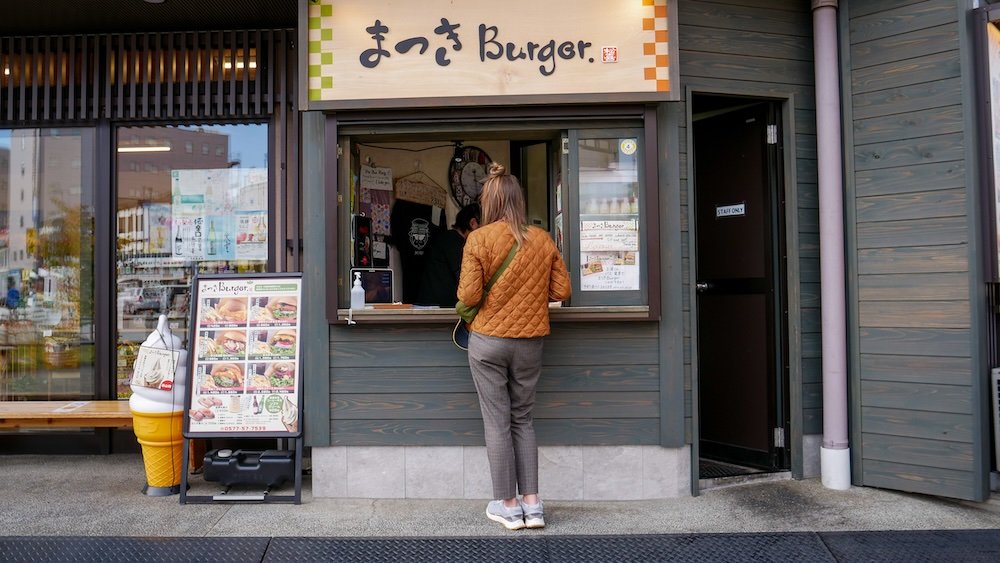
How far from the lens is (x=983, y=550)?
3225 millimetres

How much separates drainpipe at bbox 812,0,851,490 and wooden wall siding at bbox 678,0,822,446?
0.12 metres

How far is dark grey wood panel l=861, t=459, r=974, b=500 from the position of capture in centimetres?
380

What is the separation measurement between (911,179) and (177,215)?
15.8 feet

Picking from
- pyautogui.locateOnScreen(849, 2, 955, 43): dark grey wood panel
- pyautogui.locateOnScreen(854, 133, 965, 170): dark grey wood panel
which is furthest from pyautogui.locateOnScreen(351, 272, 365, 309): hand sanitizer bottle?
pyautogui.locateOnScreen(849, 2, 955, 43): dark grey wood panel

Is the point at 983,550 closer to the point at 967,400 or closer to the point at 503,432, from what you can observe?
the point at 967,400

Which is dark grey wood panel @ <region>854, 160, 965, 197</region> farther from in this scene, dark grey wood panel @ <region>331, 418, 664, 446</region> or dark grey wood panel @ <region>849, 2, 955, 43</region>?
dark grey wood panel @ <region>331, 418, 664, 446</region>

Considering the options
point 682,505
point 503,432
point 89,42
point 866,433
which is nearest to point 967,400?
point 866,433

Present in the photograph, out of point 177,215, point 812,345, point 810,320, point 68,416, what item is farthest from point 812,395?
point 68,416

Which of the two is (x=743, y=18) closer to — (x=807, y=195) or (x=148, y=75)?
(x=807, y=195)

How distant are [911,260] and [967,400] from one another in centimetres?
79

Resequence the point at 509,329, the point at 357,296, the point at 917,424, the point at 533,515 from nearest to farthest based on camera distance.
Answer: the point at 509,329 → the point at 533,515 → the point at 917,424 → the point at 357,296

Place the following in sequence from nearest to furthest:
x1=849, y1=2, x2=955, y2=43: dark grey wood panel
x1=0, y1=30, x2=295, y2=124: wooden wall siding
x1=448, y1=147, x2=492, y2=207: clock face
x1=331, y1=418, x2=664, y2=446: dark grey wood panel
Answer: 1. x1=849, y1=2, x2=955, y2=43: dark grey wood panel
2. x1=331, y1=418, x2=664, y2=446: dark grey wood panel
3. x1=0, y1=30, x2=295, y2=124: wooden wall siding
4. x1=448, y1=147, x2=492, y2=207: clock face

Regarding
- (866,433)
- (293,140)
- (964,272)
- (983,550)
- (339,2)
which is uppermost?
(339,2)

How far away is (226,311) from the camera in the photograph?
4098 millimetres
